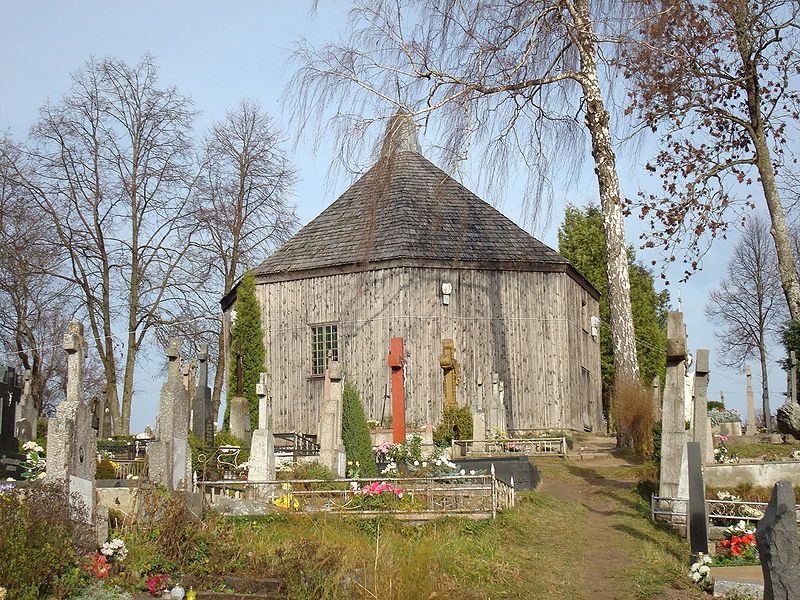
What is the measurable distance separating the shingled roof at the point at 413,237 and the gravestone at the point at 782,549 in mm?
22790

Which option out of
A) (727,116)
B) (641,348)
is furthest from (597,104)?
(641,348)

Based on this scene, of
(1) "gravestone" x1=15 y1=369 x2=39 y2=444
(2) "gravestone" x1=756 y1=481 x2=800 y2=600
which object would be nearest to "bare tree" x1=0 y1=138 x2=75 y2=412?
(1) "gravestone" x1=15 y1=369 x2=39 y2=444

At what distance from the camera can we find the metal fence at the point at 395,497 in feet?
44.3

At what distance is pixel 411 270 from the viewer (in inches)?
1196

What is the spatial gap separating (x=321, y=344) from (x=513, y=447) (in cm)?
962

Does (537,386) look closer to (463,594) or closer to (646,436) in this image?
(646,436)

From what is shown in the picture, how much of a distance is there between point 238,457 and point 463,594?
1053 cm

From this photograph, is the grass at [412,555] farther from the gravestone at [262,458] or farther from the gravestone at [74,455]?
the gravestone at [262,458]

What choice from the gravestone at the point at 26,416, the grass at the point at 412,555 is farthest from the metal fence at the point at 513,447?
the gravestone at the point at 26,416

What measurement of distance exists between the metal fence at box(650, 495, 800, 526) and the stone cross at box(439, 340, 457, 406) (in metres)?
12.6

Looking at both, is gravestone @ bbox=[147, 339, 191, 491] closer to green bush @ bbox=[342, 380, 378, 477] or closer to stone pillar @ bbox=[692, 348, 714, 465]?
green bush @ bbox=[342, 380, 378, 477]

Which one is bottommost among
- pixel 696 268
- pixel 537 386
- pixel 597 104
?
pixel 537 386

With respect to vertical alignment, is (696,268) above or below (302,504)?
above

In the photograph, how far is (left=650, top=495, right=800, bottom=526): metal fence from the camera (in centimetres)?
1171
